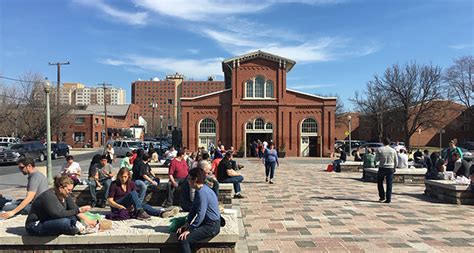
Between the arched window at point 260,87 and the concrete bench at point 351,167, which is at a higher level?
the arched window at point 260,87

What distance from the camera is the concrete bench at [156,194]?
1034 centimetres

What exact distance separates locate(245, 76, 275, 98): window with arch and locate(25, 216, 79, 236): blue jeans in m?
37.2

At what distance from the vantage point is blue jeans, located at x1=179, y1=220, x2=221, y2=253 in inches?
204

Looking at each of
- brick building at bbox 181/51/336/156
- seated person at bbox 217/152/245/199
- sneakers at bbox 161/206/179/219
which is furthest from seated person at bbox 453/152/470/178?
brick building at bbox 181/51/336/156

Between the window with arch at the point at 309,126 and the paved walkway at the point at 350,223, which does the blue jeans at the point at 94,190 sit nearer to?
the paved walkway at the point at 350,223

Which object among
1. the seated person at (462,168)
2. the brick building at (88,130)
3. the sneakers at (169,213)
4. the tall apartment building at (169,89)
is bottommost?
the sneakers at (169,213)

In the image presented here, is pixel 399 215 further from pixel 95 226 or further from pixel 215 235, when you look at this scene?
pixel 95 226

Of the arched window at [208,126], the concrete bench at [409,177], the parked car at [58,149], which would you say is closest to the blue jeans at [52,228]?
the concrete bench at [409,177]

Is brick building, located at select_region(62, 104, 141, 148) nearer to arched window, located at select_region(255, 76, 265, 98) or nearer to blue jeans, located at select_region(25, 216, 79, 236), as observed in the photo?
arched window, located at select_region(255, 76, 265, 98)

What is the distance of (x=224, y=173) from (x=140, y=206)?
5109mm

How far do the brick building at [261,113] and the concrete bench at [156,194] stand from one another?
30.7 m

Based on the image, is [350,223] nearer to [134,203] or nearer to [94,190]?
[134,203]

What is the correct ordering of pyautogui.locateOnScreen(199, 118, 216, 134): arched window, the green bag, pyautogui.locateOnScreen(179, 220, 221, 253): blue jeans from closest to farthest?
1. pyautogui.locateOnScreen(179, 220, 221, 253): blue jeans
2. the green bag
3. pyautogui.locateOnScreen(199, 118, 216, 134): arched window

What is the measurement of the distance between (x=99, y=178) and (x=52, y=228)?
224 inches
